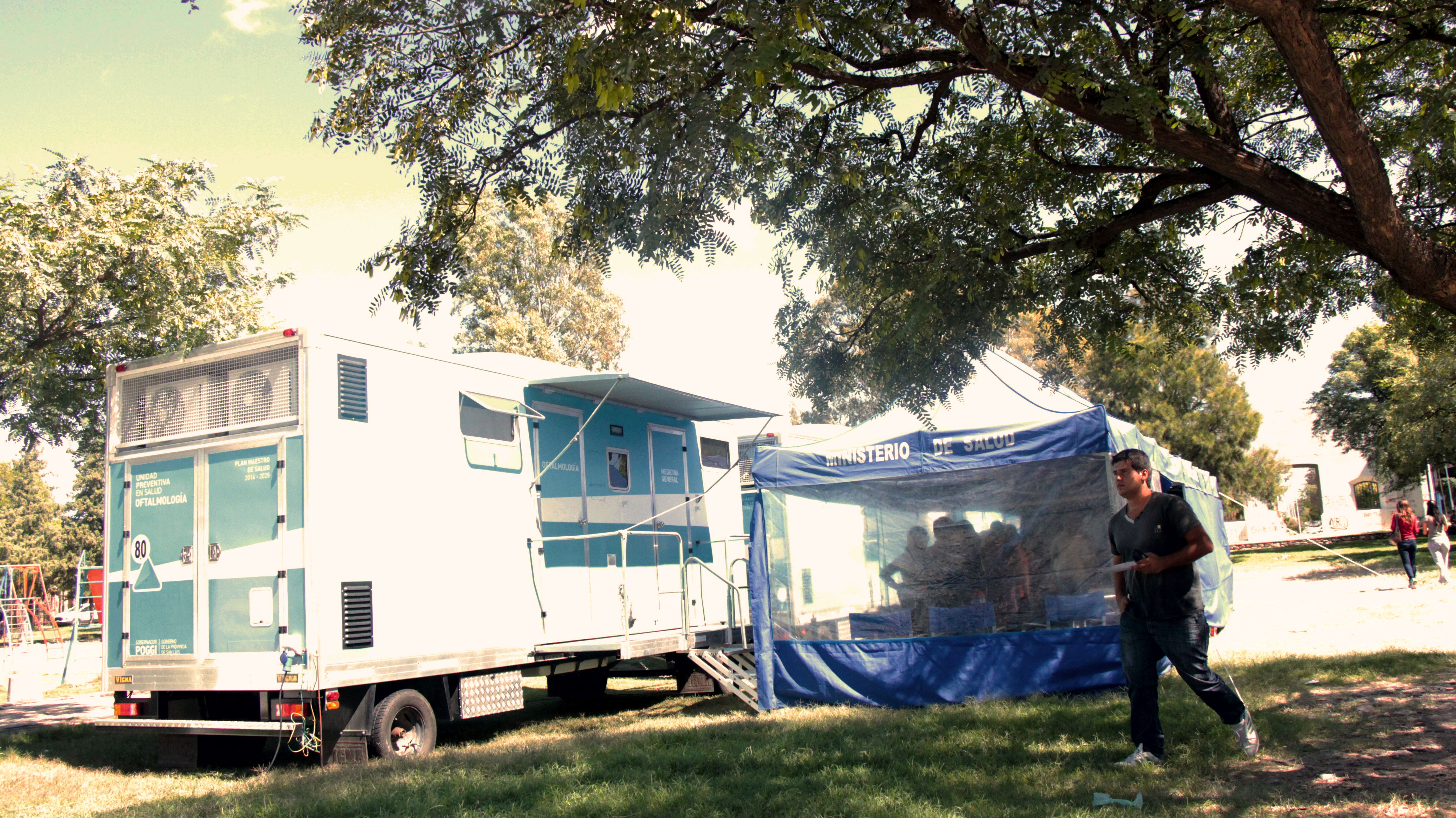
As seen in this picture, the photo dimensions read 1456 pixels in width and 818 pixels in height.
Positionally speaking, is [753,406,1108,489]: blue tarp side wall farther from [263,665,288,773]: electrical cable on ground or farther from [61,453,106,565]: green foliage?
[61,453,106,565]: green foliage

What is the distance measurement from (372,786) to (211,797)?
1.19m

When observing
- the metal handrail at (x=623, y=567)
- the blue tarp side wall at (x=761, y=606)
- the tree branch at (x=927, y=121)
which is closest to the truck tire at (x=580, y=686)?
the metal handrail at (x=623, y=567)

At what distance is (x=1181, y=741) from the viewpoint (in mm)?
5984

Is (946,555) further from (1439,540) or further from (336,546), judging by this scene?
(1439,540)

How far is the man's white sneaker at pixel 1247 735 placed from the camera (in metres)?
5.50

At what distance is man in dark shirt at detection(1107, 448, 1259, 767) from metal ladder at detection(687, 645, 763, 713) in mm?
3824

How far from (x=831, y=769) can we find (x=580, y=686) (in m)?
5.31

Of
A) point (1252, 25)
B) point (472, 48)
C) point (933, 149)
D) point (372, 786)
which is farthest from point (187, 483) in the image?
point (1252, 25)

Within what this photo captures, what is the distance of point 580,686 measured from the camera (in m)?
10.5

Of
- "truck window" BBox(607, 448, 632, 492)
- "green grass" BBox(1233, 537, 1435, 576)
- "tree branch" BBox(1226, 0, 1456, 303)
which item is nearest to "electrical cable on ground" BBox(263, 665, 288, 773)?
"truck window" BBox(607, 448, 632, 492)

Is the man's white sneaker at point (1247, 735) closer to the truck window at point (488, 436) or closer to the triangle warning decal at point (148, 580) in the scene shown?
the truck window at point (488, 436)

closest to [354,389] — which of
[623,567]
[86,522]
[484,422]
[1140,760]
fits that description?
[484,422]

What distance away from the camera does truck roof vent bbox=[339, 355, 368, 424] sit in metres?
7.25

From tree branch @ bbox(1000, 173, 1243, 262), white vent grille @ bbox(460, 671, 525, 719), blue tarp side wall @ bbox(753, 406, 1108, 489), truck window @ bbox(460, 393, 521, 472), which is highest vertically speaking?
tree branch @ bbox(1000, 173, 1243, 262)
